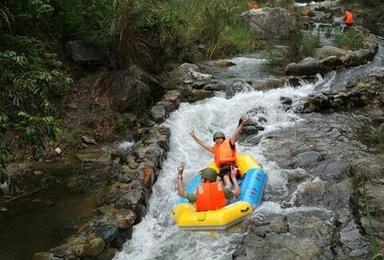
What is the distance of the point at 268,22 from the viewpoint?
16016 millimetres

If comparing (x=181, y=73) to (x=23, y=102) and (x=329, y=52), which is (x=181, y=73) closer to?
(x=329, y=52)

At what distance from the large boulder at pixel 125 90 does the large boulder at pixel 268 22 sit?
25.5 ft

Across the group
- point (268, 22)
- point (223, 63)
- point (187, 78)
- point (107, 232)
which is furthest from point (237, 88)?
point (268, 22)

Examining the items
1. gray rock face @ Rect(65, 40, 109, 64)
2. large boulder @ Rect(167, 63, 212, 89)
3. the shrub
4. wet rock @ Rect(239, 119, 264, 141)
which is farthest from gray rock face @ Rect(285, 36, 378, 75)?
the shrub

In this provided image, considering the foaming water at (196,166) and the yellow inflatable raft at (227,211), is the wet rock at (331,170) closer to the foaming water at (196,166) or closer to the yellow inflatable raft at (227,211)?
the foaming water at (196,166)

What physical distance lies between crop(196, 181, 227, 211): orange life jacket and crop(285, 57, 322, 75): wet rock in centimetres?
613

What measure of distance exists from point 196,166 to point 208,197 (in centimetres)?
171

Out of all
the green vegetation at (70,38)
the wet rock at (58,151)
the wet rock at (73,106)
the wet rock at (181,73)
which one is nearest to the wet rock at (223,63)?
the green vegetation at (70,38)

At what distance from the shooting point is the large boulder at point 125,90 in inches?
337

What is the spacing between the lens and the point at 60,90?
8.23m

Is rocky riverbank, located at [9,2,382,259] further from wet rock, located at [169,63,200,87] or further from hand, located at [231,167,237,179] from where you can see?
hand, located at [231,167,237,179]

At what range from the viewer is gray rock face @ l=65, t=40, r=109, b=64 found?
888 cm

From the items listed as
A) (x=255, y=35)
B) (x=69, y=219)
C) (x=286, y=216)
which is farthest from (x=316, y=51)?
(x=69, y=219)

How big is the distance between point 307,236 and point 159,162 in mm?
2766
